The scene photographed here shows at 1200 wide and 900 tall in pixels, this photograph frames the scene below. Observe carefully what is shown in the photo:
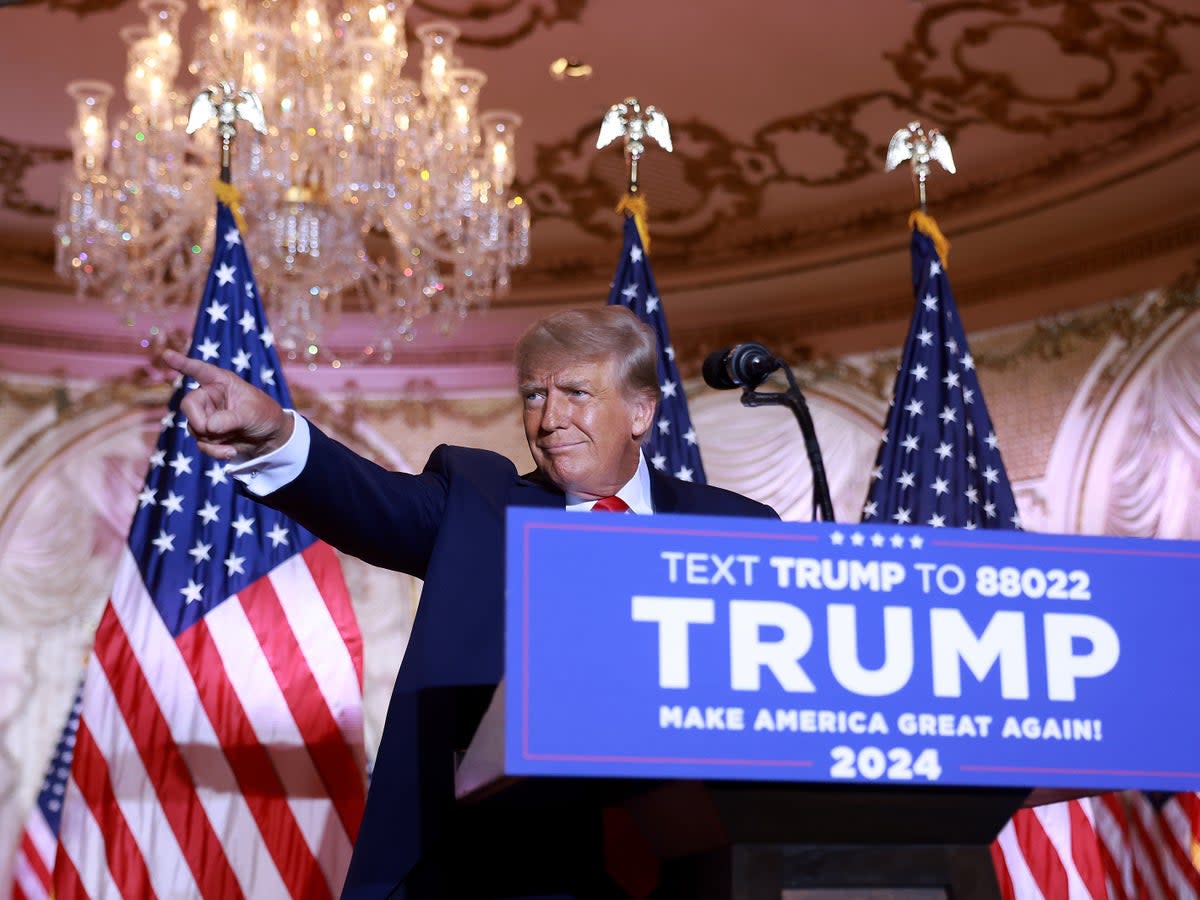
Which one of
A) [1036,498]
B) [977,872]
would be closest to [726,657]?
[977,872]

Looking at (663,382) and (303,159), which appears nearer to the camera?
(663,382)

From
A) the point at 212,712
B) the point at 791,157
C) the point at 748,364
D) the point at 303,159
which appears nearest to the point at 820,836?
the point at 748,364

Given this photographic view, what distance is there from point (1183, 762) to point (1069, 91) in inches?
213

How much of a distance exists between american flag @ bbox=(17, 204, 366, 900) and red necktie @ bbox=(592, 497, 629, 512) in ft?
6.05

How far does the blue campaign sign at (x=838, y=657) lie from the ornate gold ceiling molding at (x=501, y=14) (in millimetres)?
4902

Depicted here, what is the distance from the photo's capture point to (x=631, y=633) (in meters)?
1.50

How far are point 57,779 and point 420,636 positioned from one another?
6.55 meters

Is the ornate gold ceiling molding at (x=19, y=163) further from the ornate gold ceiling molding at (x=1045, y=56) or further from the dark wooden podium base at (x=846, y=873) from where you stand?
the dark wooden podium base at (x=846, y=873)

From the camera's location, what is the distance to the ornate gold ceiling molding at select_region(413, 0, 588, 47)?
20.2 ft

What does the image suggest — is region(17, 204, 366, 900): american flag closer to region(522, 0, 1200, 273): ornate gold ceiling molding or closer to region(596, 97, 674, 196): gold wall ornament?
region(596, 97, 674, 196): gold wall ornament

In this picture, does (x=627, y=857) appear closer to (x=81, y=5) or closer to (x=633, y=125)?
(x=633, y=125)

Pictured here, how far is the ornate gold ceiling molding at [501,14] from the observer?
6.15 meters

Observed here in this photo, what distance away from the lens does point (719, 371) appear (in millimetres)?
2574

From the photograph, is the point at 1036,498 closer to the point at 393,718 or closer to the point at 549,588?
the point at 393,718
